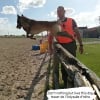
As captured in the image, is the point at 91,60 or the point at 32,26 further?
the point at 91,60

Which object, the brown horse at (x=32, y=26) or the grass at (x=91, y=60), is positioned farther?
the grass at (x=91, y=60)

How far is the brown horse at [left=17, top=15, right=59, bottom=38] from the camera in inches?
138

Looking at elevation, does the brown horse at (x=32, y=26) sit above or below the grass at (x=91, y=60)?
above

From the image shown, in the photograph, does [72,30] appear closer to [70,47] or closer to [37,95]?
[70,47]

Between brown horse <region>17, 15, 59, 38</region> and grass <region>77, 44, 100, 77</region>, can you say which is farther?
grass <region>77, 44, 100, 77</region>

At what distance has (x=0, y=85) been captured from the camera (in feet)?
29.0

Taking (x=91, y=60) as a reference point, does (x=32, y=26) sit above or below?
above

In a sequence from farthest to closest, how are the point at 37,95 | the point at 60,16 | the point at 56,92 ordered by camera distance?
the point at 37,95 < the point at 60,16 < the point at 56,92

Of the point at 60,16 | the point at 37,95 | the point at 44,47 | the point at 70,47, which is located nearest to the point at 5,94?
the point at 37,95

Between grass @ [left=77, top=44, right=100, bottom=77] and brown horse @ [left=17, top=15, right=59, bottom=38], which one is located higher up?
brown horse @ [left=17, top=15, right=59, bottom=38]

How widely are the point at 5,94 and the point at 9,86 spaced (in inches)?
42.9

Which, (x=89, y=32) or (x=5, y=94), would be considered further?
(x=89, y=32)

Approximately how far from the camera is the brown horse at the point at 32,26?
350 cm

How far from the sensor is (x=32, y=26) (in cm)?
354
